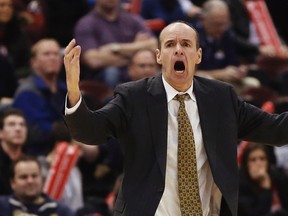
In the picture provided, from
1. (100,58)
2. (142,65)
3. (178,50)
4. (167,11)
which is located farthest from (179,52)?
(167,11)

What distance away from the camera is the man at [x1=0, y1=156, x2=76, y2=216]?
6.50m

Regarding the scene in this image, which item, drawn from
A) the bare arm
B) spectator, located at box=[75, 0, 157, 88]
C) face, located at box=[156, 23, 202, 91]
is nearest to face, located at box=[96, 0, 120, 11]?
spectator, located at box=[75, 0, 157, 88]

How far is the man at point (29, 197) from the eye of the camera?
6.50m

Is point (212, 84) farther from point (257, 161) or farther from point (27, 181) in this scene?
point (257, 161)

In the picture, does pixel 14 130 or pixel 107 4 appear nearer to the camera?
pixel 14 130

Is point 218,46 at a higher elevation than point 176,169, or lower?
lower

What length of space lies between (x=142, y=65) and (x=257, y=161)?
5.07 ft

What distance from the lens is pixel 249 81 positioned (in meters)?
9.24

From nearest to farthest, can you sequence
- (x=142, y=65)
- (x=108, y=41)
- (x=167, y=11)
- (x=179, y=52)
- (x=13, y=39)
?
1. (x=179, y=52)
2. (x=142, y=65)
3. (x=13, y=39)
4. (x=108, y=41)
5. (x=167, y=11)

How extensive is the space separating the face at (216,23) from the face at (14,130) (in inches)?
113

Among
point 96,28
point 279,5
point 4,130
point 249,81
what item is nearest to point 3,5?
point 96,28

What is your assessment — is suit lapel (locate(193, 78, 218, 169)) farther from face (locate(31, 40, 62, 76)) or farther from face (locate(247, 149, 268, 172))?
face (locate(31, 40, 62, 76))

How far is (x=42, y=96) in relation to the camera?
7.85 m

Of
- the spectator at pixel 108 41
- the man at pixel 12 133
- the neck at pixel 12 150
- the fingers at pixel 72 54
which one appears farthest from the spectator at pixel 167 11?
the fingers at pixel 72 54
